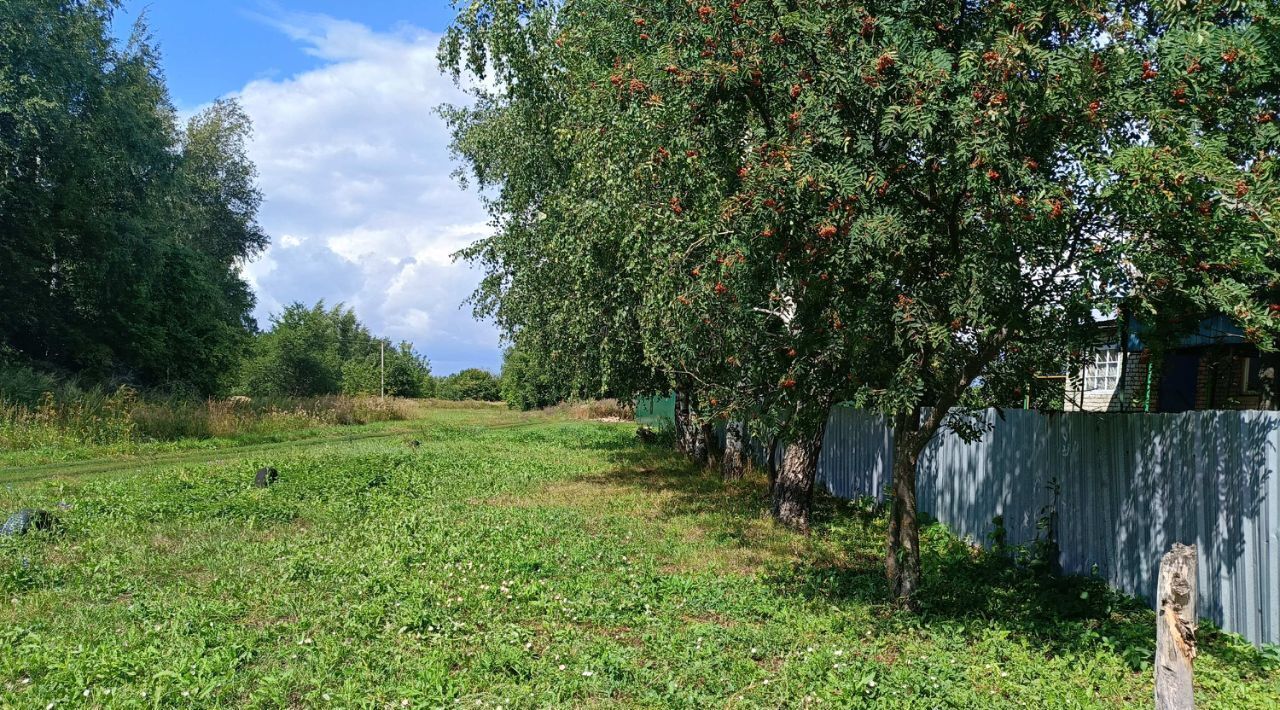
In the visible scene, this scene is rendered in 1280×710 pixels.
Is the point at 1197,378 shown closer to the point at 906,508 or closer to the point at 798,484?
the point at 798,484

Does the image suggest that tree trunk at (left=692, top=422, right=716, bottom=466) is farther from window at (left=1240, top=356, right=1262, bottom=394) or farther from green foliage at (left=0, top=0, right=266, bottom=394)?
green foliage at (left=0, top=0, right=266, bottom=394)

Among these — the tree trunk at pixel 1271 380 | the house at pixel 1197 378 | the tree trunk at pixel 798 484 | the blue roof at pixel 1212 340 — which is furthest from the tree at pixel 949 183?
the house at pixel 1197 378

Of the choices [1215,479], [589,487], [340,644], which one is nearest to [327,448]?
[589,487]

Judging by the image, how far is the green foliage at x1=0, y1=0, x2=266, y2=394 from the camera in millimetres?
21641

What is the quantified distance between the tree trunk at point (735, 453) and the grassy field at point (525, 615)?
10.6 feet

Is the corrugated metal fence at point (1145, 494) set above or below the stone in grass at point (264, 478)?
above

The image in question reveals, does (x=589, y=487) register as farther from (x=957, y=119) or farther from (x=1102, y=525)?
(x=957, y=119)

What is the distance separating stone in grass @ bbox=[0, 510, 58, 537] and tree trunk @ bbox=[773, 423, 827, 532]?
323 inches

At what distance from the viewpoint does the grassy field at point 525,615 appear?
4734 mm

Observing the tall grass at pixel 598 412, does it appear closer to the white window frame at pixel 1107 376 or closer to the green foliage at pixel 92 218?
the green foliage at pixel 92 218

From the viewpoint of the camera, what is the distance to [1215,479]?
5.42 metres

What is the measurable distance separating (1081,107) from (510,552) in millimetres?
6196

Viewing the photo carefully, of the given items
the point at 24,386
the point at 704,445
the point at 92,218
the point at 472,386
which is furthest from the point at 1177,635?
the point at 472,386

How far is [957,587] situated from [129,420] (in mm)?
18441
